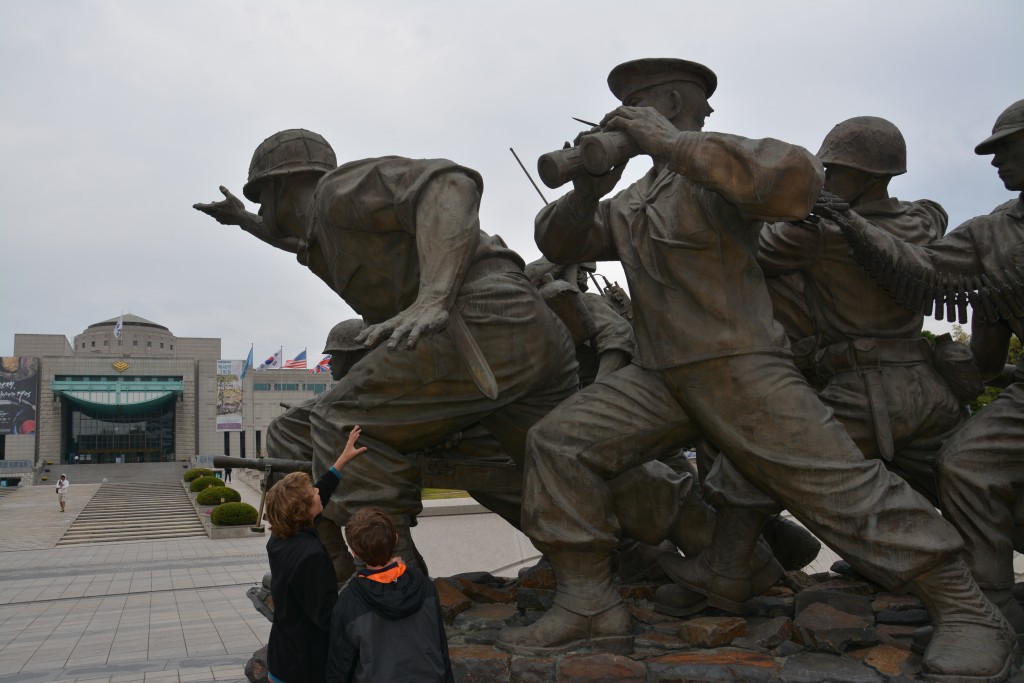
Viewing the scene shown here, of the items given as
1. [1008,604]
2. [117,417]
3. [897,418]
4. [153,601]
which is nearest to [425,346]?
[897,418]

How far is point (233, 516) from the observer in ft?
60.3

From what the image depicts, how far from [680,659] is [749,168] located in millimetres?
1729

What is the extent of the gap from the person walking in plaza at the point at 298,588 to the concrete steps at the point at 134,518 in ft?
58.1

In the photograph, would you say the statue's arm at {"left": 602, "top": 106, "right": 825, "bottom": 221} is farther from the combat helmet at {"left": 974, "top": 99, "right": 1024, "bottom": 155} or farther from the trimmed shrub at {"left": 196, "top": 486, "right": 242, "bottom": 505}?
the trimmed shrub at {"left": 196, "top": 486, "right": 242, "bottom": 505}

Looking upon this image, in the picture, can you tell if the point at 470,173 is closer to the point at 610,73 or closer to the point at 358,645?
the point at 610,73

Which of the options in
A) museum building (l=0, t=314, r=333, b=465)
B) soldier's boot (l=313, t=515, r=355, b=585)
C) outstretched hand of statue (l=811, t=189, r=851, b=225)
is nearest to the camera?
outstretched hand of statue (l=811, t=189, r=851, b=225)

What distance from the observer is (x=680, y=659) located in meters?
3.09

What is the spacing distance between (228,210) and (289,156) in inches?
30.7

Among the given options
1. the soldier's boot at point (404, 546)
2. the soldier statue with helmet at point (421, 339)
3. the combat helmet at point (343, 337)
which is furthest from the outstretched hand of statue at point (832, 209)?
the combat helmet at point (343, 337)

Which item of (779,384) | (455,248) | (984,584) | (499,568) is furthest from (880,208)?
(499,568)

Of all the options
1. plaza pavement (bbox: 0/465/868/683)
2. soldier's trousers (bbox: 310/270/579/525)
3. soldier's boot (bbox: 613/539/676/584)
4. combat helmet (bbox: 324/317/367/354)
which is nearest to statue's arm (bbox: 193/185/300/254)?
combat helmet (bbox: 324/317/367/354)

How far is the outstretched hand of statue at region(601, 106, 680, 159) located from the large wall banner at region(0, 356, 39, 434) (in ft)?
185

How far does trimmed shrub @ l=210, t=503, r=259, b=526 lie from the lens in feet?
60.2

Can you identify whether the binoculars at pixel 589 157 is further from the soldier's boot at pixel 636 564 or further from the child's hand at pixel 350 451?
the soldier's boot at pixel 636 564
